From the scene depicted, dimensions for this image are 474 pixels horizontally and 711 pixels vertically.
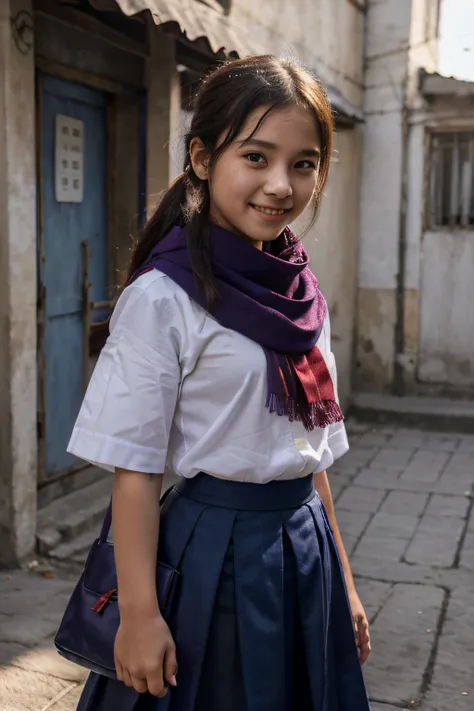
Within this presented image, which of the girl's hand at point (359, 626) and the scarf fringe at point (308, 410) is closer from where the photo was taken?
the scarf fringe at point (308, 410)

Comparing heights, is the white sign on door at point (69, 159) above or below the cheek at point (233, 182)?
above

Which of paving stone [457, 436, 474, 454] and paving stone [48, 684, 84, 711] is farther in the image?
paving stone [457, 436, 474, 454]

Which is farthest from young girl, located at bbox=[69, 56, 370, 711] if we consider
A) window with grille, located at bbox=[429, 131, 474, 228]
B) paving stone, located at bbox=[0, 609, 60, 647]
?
window with grille, located at bbox=[429, 131, 474, 228]

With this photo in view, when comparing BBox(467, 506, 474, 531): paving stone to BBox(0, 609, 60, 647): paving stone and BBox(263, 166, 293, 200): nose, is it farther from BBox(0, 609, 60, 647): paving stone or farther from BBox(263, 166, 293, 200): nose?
BBox(263, 166, 293, 200): nose

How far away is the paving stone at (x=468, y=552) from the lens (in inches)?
179

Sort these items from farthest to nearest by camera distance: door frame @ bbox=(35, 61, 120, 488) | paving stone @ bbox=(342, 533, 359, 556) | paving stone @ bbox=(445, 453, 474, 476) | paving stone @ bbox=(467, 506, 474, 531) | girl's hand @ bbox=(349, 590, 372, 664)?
paving stone @ bbox=(445, 453, 474, 476) → paving stone @ bbox=(467, 506, 474, 531) → paving stone @ bbox=(342, 533, 359, 556) → door frame @ bbox=(35, 61, 120, 488) → girl's hand @ bbox=(349, 590, 372, 664)

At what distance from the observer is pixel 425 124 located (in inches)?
335

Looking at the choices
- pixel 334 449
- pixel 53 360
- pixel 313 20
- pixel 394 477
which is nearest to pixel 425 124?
pixel 313 20

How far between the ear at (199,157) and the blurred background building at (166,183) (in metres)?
0.55

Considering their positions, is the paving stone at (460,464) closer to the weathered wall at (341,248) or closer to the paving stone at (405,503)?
the paving stone at (405,503)

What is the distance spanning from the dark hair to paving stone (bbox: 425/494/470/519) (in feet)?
13.3

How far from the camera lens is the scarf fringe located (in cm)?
164

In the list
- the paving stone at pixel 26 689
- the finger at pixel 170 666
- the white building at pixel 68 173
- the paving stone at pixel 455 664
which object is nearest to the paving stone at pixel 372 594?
the paving stone at pixel 455 664

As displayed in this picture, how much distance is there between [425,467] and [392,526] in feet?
5.02
